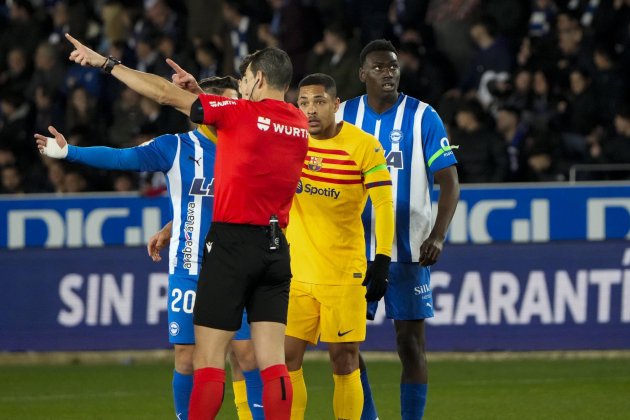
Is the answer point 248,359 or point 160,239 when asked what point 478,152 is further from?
point 248,359

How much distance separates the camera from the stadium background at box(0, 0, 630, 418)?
13.8 meters

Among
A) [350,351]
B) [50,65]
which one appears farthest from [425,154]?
[50,65]

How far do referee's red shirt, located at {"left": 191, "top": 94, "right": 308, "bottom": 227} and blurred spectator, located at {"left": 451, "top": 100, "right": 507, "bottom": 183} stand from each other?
8.31m

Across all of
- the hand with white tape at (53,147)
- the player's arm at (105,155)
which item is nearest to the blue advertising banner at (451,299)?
the player's arm at (105,155)

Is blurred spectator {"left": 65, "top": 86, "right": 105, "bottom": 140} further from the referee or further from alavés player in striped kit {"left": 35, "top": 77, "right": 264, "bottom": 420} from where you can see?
the referee

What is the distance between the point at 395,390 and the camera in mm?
11844

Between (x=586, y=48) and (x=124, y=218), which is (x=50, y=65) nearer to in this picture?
(x=124, y=218)

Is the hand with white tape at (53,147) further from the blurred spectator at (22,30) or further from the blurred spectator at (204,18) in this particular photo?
the blurred spectator at (22,30)

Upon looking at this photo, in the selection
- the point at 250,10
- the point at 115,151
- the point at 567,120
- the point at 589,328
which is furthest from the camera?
the point at 250,10

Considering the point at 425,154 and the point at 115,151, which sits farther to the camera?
the point at 425,154

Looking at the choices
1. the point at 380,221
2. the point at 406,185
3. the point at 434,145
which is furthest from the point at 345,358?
the point at 434,145

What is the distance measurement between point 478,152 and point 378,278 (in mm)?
7495

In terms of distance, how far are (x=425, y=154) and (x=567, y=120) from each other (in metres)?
7.31

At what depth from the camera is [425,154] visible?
922 centimetres
